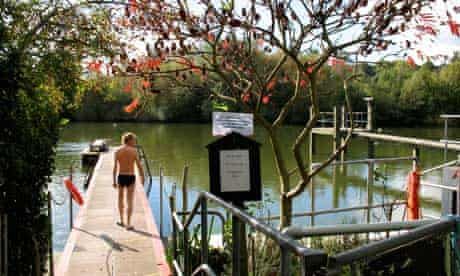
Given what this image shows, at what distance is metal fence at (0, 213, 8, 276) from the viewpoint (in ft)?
11.9

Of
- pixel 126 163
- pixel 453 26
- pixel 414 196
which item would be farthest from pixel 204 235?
pixel 414 196

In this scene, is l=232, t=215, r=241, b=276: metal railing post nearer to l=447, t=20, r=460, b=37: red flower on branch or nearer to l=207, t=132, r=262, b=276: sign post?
l=207, t=132, r=262, b=276: sign post


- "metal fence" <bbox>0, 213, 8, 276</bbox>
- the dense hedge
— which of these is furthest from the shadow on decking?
"metal fence" <bbox>0, 213, 8, 276</bbox>

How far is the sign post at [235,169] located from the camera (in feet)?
13.2

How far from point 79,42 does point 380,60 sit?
9.12ft

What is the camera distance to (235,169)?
4070 mm

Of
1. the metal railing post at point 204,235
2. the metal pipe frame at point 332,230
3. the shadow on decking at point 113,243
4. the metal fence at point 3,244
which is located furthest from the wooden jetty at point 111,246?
the metal pipe frame at point 332,230

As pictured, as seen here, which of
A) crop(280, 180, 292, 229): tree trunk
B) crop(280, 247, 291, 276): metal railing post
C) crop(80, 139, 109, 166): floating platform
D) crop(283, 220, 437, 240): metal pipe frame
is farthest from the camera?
crop(80, 139, 109, 166): floating platform

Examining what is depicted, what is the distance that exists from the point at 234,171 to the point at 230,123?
15.2 inches

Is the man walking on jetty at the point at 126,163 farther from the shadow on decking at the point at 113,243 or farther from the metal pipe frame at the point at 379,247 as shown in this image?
the metal pipe frame at the point at 379,247

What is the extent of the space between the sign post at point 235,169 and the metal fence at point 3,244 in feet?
4.97

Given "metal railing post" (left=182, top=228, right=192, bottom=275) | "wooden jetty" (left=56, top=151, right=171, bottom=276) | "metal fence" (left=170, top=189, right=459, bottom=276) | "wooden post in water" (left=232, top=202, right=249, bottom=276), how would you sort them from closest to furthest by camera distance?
"metal fence" (left=170, top=189, right=459, bottom=276) → "wooden post in water" (left=232, top=202, right=249, bottom=276) → "metal railing post" (left=182, top=228, right=192, bottom=275) → "wooden jetty" (left=56, top=151, right=171, bottom=276)

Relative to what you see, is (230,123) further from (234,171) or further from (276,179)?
(276,179)

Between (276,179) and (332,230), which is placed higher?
(332,230)
